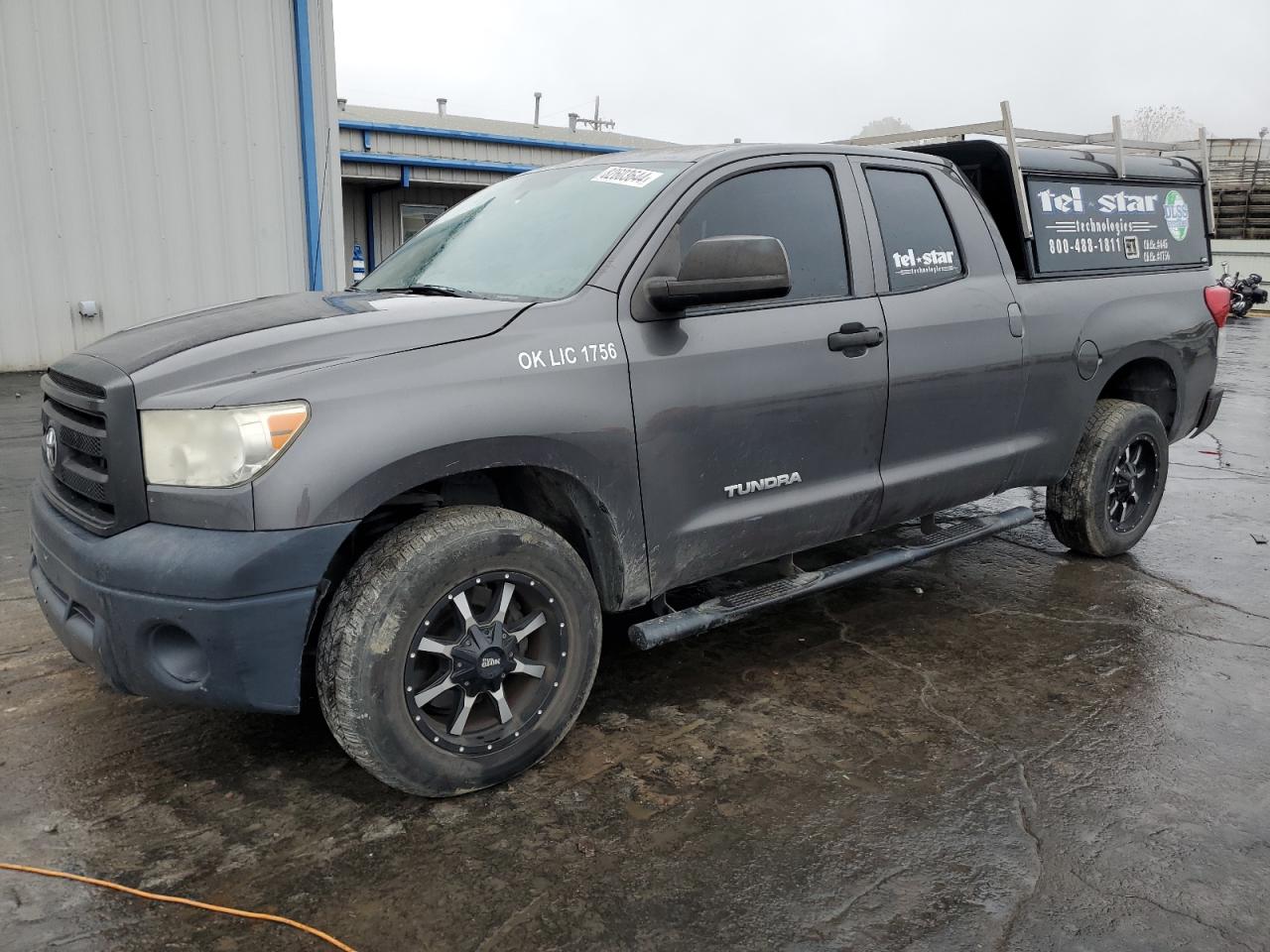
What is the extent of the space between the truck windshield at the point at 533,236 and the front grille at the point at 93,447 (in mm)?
1138

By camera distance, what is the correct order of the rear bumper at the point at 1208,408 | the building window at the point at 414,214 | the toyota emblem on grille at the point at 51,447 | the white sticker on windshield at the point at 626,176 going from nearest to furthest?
the toyota emblem on grille at the point at 51,447
the white sticker on windshield at the point at 626,176
the rear bumper at the point at 1208,408
the building window at the point at 414,214

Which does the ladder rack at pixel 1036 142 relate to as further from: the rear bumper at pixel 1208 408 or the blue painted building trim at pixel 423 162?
the blue painted building trim at pixel 423 162

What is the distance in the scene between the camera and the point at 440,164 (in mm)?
17641

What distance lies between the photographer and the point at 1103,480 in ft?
16.9

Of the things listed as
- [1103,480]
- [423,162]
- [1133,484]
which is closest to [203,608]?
[1103,480]

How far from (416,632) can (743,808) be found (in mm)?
1071

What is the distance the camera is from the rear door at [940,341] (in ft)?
13.2

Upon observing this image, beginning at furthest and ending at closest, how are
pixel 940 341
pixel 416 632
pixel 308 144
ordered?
pixel 308 144, pixel 940 341, pixel 416 632

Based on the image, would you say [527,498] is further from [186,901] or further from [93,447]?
[186,901]

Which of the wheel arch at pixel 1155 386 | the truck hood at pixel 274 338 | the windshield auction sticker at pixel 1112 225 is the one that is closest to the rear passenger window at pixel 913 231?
the windshield auction sticker at pixel 1112 225

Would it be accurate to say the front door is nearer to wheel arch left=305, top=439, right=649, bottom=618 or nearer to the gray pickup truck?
the gray pickup truck

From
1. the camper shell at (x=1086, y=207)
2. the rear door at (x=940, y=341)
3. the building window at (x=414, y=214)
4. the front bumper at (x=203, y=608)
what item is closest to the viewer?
the front bumper at (x=203, y=608)

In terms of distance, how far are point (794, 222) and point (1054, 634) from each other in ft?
6.89

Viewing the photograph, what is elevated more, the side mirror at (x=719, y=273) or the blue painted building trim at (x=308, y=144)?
the blue painted building trim at (x=308, y=144)
